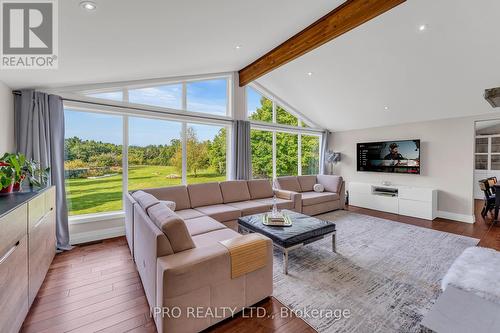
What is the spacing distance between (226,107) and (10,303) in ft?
14.5

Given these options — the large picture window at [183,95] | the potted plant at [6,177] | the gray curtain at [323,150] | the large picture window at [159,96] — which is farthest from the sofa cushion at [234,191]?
the gray curtain at [323,150]

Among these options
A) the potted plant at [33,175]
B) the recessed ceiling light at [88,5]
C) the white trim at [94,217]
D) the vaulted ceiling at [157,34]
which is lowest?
the white trim at [94,217]

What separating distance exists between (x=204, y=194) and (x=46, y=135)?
7.92 feet

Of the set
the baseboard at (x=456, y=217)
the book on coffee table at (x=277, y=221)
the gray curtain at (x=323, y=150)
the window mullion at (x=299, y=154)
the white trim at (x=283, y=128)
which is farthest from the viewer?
the gray curtain at (x=323, y=150)

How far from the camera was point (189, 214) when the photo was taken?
3.34m

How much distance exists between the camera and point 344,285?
2.22 metres

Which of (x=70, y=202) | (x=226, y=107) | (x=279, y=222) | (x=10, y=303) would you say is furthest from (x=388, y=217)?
(x=70, y=202)

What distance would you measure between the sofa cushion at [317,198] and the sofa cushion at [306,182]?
23 centimetres

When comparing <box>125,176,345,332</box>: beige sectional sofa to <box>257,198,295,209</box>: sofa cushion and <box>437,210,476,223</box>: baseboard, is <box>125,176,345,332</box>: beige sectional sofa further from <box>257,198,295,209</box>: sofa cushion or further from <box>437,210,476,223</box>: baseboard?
<box>437,210,476,223</box>: baseboard

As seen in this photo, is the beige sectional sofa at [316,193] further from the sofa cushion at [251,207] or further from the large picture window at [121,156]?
the large picture window at [121,156]

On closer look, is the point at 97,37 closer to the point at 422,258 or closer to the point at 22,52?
the point at 22,52

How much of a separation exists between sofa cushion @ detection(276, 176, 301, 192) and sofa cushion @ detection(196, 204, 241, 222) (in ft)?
5.60

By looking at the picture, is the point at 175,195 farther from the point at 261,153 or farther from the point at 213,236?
the point at 261,153

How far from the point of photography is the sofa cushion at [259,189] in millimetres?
4539
